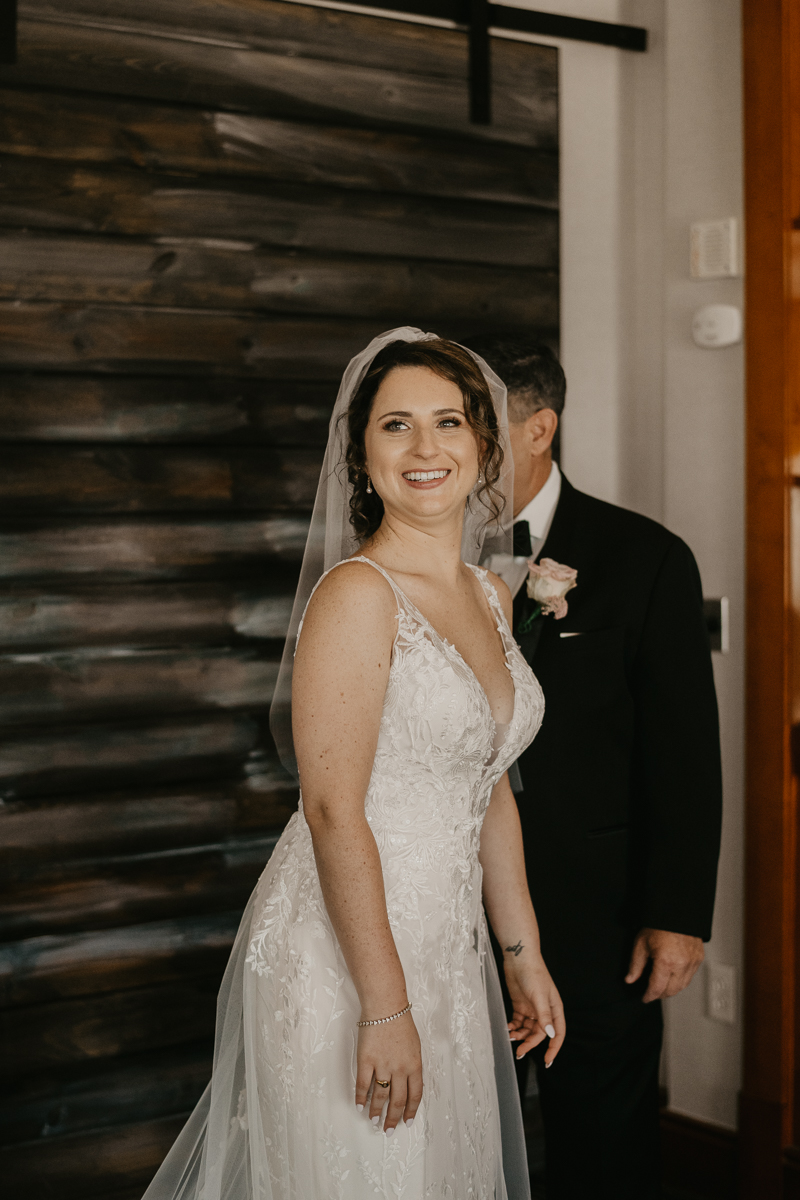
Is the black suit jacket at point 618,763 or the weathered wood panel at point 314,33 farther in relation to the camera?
the weathered wood panel at point 314,33

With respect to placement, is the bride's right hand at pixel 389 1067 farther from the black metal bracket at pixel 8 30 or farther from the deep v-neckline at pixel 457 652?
the black metal bracket at pixel 8 30

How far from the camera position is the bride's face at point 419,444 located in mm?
1623

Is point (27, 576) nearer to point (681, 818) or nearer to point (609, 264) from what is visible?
point (681, 818)

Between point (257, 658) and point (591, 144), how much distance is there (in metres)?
1.61

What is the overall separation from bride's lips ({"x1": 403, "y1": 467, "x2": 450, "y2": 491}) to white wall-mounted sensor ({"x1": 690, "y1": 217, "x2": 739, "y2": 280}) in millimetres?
1350

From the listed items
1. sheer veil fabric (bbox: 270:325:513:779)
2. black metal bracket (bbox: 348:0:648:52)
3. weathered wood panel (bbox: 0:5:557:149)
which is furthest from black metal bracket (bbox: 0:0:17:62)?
sheer veil fabric (bbox: 270:325:513:779)

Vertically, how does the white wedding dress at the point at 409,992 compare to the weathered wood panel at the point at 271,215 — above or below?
below

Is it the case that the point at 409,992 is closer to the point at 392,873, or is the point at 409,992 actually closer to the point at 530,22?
the point at 392,873

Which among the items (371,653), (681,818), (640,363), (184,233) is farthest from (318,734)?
(640,363)

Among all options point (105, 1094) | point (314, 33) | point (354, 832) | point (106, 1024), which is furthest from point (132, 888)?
point (314, 33)

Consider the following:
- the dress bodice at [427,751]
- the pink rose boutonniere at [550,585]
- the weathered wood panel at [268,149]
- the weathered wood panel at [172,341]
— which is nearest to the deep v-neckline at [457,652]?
the dress bodice at [427,751]

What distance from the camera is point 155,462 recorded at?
2.37 meters

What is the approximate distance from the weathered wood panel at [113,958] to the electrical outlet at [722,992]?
3.86ft

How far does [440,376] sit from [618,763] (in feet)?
2.80
